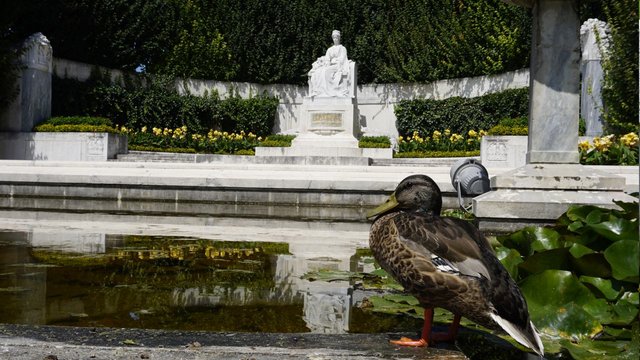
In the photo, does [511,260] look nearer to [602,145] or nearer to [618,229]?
[618,229]

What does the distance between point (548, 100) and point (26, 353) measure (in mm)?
4318

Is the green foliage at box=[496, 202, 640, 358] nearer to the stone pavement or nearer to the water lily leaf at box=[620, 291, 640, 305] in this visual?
the water lily leaf at box=[620, 291, 640, 305]

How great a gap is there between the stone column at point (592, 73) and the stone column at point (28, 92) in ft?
49.1

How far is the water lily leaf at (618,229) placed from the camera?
2559mm

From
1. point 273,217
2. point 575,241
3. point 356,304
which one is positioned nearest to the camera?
point 356,304

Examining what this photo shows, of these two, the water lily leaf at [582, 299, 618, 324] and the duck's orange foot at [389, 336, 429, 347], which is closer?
the duck's orange foot at [389, 336, 429, 347]

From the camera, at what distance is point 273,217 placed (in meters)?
6.93

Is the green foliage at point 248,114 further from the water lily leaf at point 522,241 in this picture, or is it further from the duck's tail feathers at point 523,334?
the duck's tail feathers at point 523,334

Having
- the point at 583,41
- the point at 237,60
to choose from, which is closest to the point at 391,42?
the point at 237,60

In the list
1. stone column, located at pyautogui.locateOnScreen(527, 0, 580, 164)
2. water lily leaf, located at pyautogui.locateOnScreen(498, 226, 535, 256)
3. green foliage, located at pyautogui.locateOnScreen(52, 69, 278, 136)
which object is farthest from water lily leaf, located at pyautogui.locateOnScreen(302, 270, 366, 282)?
green foliage, located at pyautogui.locateOnScreen(52, 69, 278, 136)

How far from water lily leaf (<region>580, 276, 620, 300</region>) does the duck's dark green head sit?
820mm

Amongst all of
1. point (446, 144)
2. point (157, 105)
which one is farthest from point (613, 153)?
point (157, 105)

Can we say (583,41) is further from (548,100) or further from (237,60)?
(237,60)

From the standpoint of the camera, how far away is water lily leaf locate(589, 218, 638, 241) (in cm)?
256
